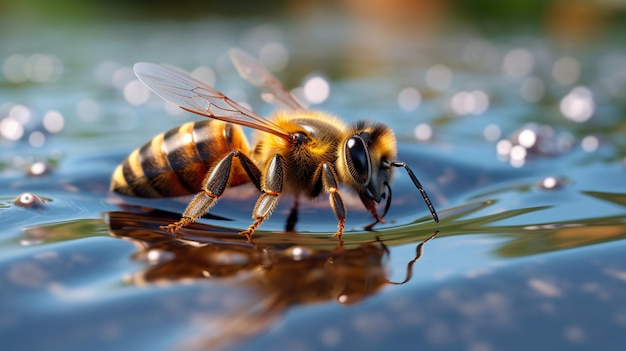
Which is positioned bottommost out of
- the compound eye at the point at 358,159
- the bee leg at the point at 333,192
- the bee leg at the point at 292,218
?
the bee leg at the point at 292,218

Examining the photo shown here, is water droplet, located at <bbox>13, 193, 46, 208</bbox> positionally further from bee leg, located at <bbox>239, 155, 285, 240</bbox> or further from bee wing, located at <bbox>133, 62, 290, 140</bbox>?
bee leg, located at <bbox>239, 155, 285, 240</bbox>

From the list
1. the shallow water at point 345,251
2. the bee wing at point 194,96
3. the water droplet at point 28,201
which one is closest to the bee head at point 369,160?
the shallow water at point 345,251

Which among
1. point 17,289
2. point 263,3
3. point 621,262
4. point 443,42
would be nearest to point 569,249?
point 621,262

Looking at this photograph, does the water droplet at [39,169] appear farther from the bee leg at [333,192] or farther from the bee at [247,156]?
the bee leg at [333,192]

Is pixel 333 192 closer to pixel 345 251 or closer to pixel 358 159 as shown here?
pixel 358 159

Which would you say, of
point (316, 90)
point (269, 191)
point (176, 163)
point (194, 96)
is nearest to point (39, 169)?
point (176, 163)

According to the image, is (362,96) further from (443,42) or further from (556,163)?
(443,42)
